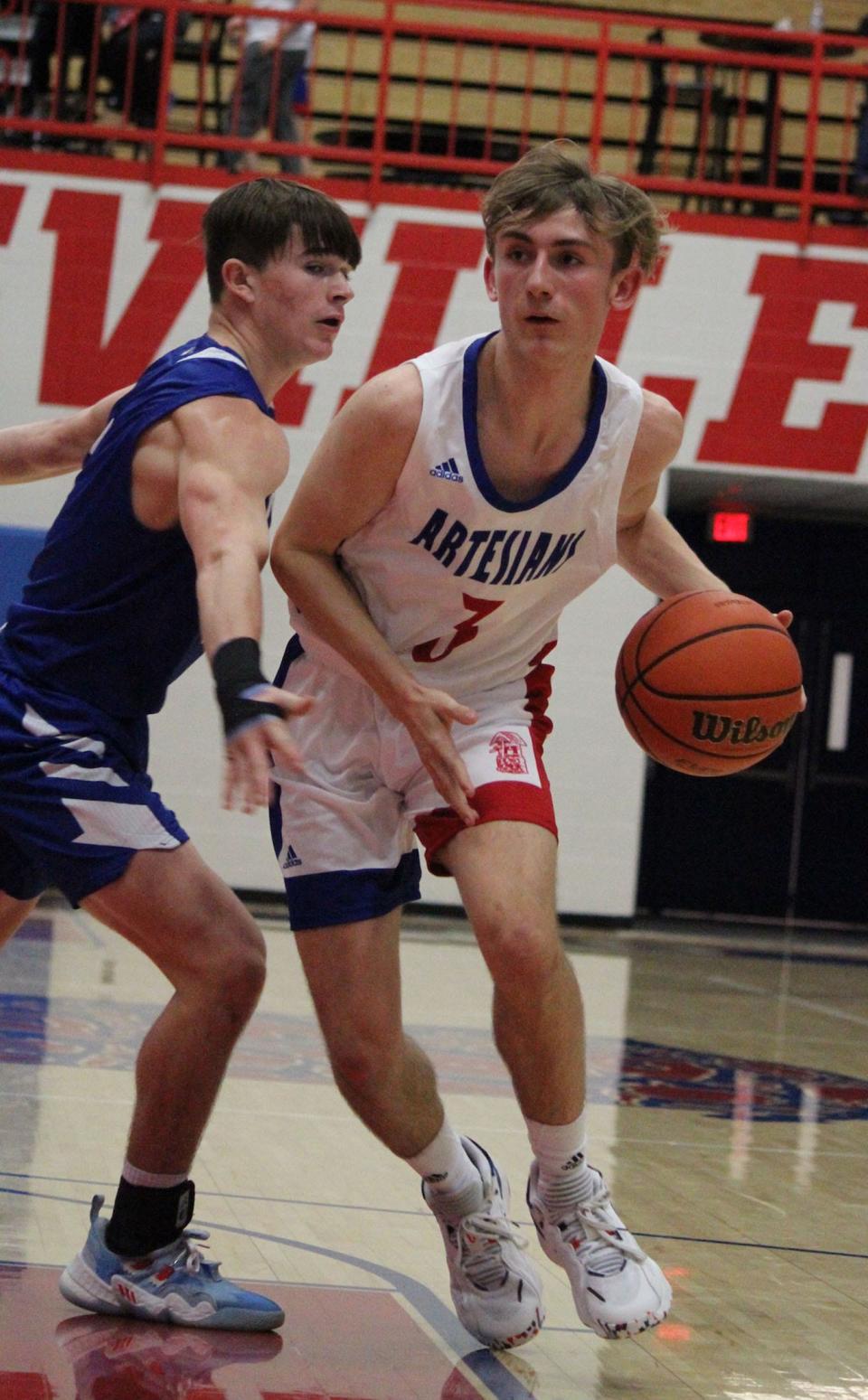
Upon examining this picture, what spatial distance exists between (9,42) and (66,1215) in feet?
28.8

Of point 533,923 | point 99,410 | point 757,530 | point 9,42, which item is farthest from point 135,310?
point 533,923

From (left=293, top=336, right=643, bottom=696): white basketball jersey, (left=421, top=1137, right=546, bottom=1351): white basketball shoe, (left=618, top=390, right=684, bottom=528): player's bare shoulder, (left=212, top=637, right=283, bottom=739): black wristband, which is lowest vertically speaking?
(left=421, top=1137, right=546, bottom=1351): white basketball shoe

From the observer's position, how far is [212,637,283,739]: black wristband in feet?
7.40

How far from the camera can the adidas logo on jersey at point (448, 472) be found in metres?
2.91

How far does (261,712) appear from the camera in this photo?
7.39ft

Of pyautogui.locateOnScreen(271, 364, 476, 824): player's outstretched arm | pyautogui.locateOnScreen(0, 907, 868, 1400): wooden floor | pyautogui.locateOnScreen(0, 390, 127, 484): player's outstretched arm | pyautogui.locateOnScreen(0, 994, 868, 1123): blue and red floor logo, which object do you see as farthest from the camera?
pyautogui.locateOnScreen(0, 994, 868, 1123): blue and red floor logo

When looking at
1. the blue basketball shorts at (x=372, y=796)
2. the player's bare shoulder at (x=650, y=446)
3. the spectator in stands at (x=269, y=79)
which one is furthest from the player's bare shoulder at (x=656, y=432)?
the spectator in stands at (x=269, y=79)

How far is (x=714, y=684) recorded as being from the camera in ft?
10.5

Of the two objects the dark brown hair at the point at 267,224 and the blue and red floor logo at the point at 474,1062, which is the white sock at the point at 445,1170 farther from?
the blue and red floor logo at the point at 474,1062

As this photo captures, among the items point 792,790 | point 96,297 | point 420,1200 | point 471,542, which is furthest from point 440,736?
point 792,790

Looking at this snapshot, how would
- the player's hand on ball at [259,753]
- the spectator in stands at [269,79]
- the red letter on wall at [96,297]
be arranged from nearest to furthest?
the player's hand on ball at [259,753] → the red letter on wall at [96,297] → the spectator in stands at [269,79]

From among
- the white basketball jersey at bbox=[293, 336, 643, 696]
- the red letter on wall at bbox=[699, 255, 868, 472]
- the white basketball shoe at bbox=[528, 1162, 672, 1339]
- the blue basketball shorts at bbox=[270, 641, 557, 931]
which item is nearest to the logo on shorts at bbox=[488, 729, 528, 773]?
the blue basketball shorts at bbox=[270, 641, 557, 931]

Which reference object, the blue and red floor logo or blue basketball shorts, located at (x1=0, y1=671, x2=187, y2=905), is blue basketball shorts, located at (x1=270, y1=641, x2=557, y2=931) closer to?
blue basketball shorts, located at (x1=0, y1=671, x2=187, y2=905)

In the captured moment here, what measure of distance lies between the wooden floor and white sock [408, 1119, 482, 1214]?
0.75 ft
